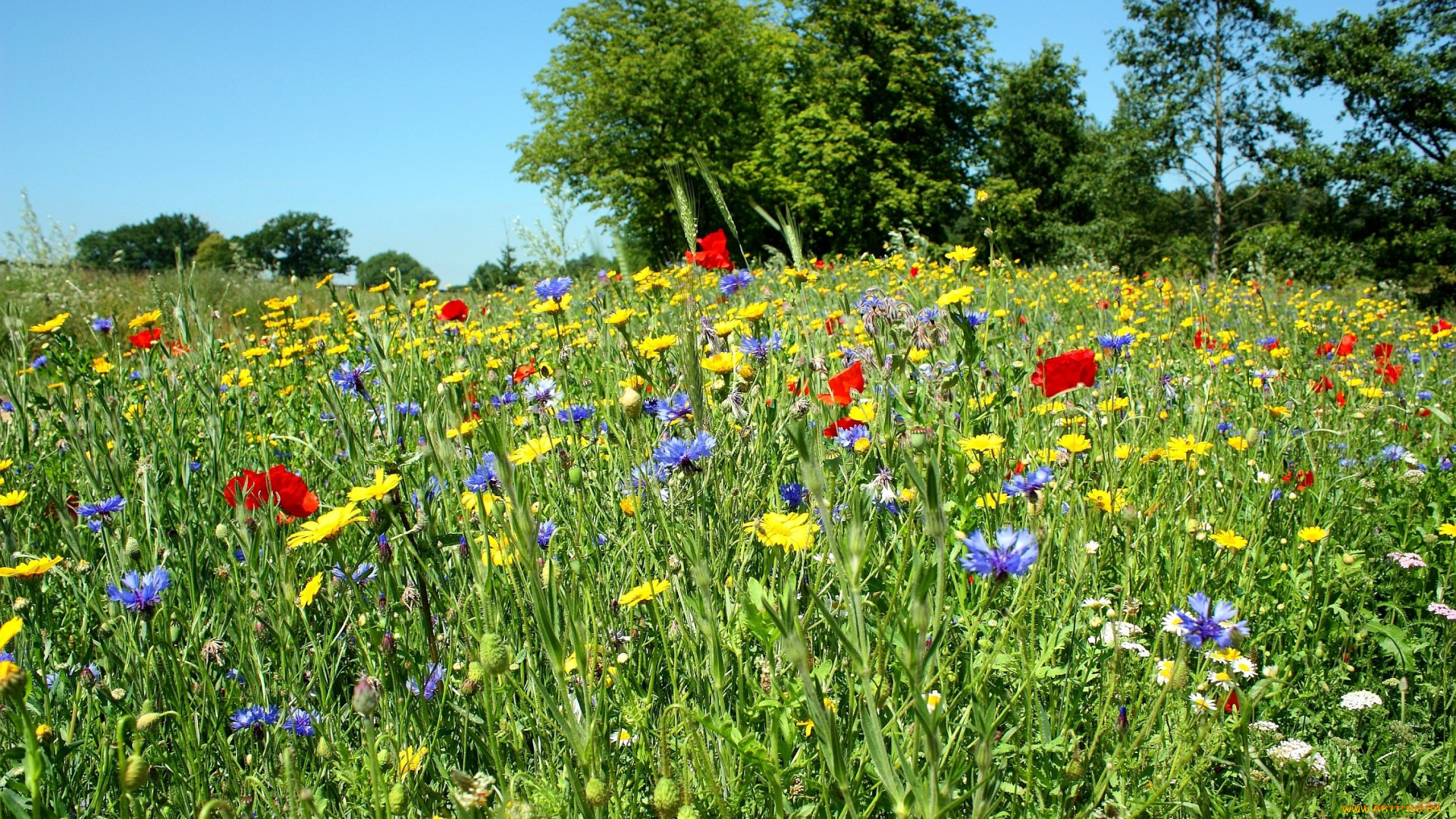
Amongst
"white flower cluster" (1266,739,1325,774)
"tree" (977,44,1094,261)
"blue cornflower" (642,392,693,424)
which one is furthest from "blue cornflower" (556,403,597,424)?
"tree" (977,44,1094,261)

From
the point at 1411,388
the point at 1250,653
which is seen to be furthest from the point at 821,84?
the point at 1250,653

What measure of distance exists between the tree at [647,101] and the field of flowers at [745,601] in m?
26.1

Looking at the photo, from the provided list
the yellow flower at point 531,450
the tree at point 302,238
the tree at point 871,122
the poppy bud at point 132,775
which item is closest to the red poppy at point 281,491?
the yellow flower at point 531,450

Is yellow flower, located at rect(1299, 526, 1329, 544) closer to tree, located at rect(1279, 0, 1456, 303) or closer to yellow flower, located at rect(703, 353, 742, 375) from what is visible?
yellow flower, located at rect(703, 353, 742, 375)

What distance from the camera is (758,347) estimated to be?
2.13 meters

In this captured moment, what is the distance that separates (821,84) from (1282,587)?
28317 mm

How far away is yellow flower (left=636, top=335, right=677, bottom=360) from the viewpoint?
6.31ft

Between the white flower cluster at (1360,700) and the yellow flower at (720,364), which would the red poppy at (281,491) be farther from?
the white flower cluster at (1360,700)

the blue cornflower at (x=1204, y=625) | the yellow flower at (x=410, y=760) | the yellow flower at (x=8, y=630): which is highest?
the yellow flower at (x=8, y=630)

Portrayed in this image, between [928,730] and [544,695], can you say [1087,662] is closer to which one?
[928,730]

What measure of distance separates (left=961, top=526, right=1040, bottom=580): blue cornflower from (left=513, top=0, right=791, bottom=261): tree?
88.9ft

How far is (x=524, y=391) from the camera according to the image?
2.36 metres

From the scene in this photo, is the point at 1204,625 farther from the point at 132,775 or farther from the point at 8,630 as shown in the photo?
the point at 8,630

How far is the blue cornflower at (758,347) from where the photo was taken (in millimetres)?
2088
